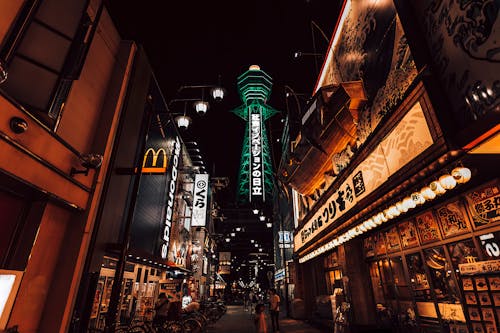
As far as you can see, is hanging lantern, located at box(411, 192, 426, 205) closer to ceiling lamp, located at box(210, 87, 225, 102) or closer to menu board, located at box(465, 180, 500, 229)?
menu board, located at box(465, 180, 500, 229)

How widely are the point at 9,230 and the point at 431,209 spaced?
36.1 feet

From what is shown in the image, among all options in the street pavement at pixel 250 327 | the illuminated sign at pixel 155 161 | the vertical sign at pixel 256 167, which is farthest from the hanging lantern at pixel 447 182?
the vertical sign at pixel 256 167

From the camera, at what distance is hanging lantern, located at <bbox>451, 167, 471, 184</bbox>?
4133mm

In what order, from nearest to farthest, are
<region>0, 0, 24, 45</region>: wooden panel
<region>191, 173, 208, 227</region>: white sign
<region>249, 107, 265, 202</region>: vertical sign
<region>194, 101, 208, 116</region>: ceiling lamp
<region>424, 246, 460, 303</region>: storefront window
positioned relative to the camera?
1. <region>0, 0, 24, 45</region>: wooden panel
2. <region>424, 246, 460, 303</region>: storefront window
3. <region>194, 101, 208, 116</region>: ceiling lamp
4. <region>191, 173, 208, 227</region>: white sign
5. <region>249, 107, 265, 202</region>: vertical sign

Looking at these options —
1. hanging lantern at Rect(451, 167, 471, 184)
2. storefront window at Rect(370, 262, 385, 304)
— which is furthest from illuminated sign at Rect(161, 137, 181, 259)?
hanging lantern at Rect(451, 167, 471, 184)

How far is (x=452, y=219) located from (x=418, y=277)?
2200 mm

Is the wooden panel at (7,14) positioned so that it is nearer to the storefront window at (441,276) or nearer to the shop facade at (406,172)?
the shop facade at (406,172)

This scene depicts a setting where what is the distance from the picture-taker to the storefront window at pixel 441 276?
6102 mm

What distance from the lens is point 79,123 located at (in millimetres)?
8492

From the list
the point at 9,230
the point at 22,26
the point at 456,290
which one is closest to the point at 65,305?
the point at 9,230

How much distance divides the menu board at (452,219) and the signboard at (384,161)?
2187mm

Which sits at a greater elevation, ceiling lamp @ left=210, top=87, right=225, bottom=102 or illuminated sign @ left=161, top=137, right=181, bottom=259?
ceiling lamp @ left=210, top=87, right=225, bottom=102

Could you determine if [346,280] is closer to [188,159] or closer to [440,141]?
[440,141]

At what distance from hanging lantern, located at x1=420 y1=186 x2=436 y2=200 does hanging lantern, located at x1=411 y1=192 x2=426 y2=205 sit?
91 mm
